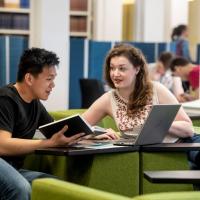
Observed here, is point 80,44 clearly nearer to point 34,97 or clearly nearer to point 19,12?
point 19,12

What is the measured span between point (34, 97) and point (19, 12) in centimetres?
520

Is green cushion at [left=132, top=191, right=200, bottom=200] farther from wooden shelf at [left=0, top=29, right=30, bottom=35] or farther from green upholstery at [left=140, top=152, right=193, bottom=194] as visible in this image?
wooden shelf at [left=0, top=29, right=30, bottom=35]

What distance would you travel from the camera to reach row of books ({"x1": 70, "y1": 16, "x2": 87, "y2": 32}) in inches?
420

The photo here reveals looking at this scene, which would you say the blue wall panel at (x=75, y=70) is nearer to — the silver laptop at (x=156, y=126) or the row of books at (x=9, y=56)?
the row of books at (x=9, y=56)

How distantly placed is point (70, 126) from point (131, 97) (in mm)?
781

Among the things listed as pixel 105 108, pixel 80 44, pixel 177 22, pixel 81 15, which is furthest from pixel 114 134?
pixel 177 22

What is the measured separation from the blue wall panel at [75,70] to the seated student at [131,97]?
4.46 metres

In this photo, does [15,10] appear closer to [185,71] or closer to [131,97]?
[185,71]

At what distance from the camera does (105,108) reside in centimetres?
433

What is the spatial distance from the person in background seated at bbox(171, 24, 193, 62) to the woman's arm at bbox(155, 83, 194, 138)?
245 inches

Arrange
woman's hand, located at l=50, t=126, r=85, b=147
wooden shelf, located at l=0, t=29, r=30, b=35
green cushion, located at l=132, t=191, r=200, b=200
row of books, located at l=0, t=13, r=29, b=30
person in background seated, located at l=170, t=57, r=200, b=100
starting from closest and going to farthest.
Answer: green cushion, located at l=132, t=191, r=200, b=200 → woman's hand, located at l=50, t=126, r=85, b=147 → person in background seated, located at l=170, t=57, r=200, b=100 → wooden shelf, located at l=0, t=29, r=30, b=35 → row of books, located at l=0, t=13, r=29, b=30

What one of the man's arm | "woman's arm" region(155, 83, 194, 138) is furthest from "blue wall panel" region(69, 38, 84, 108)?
the man's arm

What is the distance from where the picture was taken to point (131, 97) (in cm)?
420

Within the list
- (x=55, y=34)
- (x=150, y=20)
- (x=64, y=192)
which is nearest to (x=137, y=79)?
(x=64, y=192)
